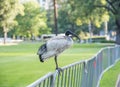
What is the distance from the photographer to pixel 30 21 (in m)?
114

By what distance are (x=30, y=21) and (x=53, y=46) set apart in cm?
10730

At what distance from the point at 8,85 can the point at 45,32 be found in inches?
4208

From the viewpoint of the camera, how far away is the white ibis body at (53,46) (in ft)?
24.0

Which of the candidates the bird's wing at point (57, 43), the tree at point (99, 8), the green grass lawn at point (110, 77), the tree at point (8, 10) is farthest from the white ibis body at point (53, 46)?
the tree at point (8, 10)

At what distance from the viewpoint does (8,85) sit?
1806 cm

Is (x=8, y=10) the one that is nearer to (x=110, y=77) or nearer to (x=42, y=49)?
(x=110, y=77)

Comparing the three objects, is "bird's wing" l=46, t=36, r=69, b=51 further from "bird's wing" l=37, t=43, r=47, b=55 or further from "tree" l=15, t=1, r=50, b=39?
"tree" l=15, t=1, r=50, b=39

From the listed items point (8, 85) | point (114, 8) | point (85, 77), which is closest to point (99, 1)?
point (114, 8)

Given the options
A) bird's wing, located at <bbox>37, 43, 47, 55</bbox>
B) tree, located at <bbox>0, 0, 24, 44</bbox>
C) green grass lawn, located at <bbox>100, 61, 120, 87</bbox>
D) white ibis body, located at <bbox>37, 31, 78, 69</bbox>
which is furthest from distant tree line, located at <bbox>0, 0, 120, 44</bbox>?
bird's wing, located at <bbox>37, 43, 47, 55</bbox>

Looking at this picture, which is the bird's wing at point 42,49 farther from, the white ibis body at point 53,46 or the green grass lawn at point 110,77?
the green grass lawn at point 110,77

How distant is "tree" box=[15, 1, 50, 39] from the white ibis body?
106 m

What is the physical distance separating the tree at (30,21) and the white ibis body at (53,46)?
348 feet

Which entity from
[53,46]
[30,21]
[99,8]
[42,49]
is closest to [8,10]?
[99,8]

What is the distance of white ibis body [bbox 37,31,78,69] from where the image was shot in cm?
730
